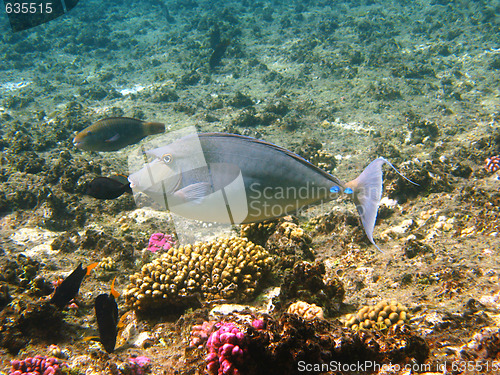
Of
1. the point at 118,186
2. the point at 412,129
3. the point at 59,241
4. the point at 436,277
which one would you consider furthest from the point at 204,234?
the point at 412,129

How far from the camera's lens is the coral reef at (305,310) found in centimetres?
250

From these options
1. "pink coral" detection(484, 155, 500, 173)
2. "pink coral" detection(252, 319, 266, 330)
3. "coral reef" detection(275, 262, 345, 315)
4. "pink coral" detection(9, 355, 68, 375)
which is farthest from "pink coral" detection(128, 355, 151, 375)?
"pink coral" detection(484, 155, 500, 173)

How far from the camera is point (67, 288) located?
10.7 ft

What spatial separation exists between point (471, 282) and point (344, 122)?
21.8 ft

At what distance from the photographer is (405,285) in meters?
2.98

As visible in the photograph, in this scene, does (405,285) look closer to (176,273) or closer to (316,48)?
(176,273)

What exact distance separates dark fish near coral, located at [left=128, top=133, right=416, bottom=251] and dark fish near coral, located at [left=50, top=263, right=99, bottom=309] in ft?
6.91

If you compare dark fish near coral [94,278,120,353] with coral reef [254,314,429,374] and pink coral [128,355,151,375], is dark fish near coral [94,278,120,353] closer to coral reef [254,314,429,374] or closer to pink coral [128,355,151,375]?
pink coral [128,355,151,375]

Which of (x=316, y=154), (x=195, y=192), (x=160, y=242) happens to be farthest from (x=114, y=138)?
(x=316, y=154)

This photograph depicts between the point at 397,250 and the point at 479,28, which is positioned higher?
the point at 479,28

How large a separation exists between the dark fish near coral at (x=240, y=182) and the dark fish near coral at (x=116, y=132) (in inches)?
110

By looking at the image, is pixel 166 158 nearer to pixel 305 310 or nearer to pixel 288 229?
pixel 305 310

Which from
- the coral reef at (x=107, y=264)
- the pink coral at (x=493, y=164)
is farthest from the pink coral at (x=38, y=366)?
the pink coral at (x=493, y=164)

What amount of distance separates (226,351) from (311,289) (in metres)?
1.28
